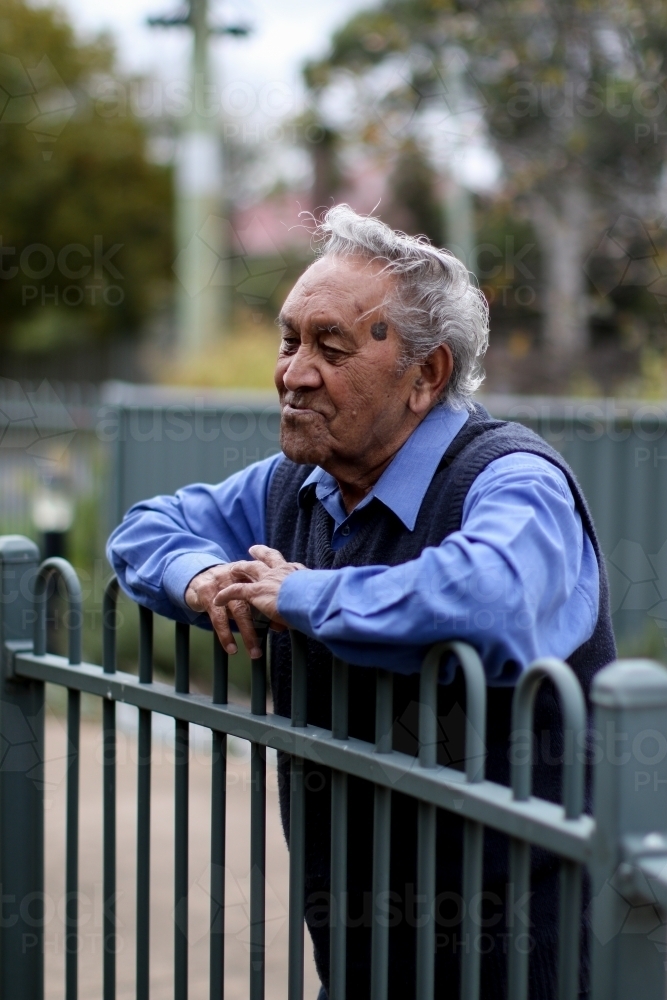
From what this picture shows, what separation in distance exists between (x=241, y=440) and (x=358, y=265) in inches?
170

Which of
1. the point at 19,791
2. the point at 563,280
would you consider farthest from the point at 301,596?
the point at 563,280

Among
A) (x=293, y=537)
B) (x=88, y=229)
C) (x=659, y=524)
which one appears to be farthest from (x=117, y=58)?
(x=293, y=537)

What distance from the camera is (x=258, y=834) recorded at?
80.0 inches

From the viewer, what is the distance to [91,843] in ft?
16.4

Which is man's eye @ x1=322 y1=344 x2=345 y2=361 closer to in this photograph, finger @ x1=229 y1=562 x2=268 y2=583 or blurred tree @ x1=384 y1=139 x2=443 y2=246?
finger @ x1=229 y1=562 x2=268 y2=583

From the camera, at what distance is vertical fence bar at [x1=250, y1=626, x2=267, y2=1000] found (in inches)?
79.6

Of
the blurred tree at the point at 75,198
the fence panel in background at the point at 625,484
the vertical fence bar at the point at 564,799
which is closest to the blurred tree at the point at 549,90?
the fence panel in background at the point at 625,484

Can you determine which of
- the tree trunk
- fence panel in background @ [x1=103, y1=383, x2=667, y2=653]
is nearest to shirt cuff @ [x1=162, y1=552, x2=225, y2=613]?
fence panel in background @ [x1=103, y1=383, x2=667, y2=653]

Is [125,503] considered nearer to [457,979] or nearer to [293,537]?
[293,537]

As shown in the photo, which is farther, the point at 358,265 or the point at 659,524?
the point at 659,524

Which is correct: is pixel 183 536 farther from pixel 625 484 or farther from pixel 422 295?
pixel 625 484

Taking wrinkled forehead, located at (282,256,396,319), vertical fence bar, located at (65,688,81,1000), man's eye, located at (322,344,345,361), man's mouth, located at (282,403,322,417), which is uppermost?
wrinkled forehead, located at (282,256,396,319)

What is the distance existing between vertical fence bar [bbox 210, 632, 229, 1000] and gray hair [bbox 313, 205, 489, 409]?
0.63 metres

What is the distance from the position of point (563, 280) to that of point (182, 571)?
13554mm
